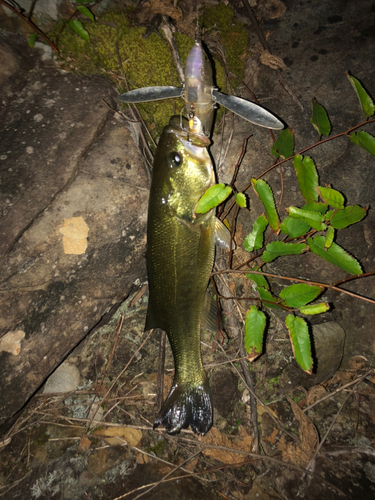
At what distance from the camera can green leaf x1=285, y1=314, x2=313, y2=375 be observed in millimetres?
2011

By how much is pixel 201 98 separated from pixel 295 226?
4.23 feet

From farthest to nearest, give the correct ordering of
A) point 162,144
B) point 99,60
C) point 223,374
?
point 223,374 → point 99,60 → point 162,144

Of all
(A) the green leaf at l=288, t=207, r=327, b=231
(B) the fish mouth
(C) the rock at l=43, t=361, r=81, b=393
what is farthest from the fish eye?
(C) the rock at l=43, t=361, r=81, b=393

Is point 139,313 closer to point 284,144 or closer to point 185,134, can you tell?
point 185,134

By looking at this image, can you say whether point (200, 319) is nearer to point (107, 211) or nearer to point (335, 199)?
point (107, 211)

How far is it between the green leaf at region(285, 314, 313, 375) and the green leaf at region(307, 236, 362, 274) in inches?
21.1

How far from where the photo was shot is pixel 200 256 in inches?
99.4

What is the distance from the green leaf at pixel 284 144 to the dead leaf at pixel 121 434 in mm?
3374

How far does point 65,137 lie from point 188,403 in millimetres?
2828

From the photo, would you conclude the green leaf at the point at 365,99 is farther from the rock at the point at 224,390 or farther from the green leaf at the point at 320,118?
the rock at the point at 224,390

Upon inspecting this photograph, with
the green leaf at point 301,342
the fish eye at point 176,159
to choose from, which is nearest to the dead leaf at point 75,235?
the fish eye at point 176,159

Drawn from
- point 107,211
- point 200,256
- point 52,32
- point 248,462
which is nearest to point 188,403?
point 248,462

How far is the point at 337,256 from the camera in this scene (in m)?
2.15

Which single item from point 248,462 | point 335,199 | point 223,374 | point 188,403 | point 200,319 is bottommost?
point 248,462
